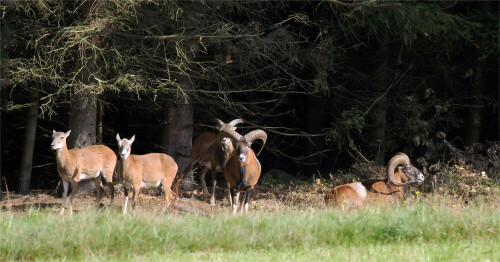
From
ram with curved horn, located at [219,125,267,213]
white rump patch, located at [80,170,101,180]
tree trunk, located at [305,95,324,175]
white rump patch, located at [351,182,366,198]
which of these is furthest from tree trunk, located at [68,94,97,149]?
tree trunk, located at [305,95,324,175]

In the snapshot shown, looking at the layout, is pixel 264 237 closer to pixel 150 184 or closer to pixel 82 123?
pixel 150 184

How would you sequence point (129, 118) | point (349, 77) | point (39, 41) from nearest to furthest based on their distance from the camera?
point (39, 41)
point (349, 77)
point (129, 118)

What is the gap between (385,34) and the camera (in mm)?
19031

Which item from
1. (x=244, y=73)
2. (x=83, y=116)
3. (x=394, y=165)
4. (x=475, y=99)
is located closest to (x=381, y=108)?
(x=475, y=99)

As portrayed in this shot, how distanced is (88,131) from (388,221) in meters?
8.14

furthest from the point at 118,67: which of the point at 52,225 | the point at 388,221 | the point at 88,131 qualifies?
the point at 388,221

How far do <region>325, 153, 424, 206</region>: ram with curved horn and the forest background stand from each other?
242 centimetres

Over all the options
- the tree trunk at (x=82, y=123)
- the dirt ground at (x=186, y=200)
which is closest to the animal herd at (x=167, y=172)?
the dirt ground at (x=186, y=200)

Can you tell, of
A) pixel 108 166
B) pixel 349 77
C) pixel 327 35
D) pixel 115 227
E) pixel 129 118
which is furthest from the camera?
pixel 129 118

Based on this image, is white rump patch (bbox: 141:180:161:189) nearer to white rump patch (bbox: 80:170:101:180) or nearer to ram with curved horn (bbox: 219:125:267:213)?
white rump patch (bbox: 80:170:101:180)

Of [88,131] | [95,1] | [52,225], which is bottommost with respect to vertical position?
[52,225]

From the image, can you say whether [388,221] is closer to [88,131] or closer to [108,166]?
[108,166]

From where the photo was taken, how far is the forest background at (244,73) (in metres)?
14.8

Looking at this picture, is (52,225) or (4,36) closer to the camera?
(52,225)
